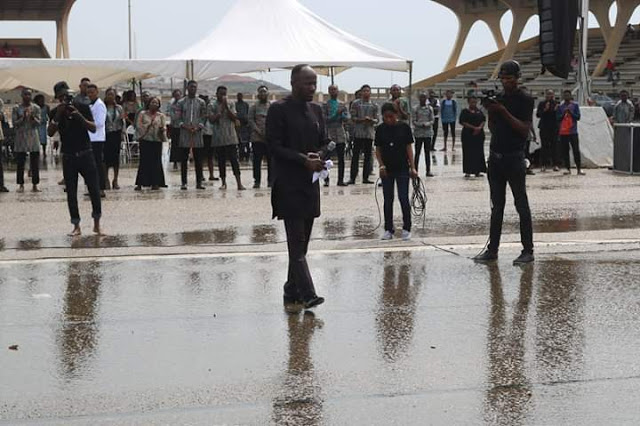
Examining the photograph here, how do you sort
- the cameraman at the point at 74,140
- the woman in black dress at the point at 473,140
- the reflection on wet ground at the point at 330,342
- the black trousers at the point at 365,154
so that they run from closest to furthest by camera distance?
the reflection on wet ground at the point at 330,342
the cameraman at the point at 74,140
the black trousers at the point at 365,154
the woman in black dress at the point at 473,140

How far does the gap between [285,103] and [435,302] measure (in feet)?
6.14

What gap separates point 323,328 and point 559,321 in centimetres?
163

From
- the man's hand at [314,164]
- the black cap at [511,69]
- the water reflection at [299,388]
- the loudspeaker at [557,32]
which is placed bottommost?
the water reflection at [299,388]

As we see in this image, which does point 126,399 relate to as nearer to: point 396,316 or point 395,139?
point 396,316

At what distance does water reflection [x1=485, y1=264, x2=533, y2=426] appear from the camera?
550cm

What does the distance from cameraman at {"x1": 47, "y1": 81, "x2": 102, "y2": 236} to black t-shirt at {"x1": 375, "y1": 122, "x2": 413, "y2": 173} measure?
3164mm

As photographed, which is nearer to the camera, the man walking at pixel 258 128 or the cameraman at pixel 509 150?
the cameraman at pixel 509 150

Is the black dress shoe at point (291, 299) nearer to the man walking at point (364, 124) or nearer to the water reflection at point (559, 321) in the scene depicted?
the water reflection at point (559, 321)

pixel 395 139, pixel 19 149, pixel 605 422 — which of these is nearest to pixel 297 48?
pixel 19 149

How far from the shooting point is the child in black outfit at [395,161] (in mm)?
11789

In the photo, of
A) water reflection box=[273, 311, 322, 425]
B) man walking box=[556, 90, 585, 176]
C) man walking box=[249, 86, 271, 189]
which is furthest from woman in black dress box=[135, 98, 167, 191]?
water reflection box=[273, 311, 322, 425]

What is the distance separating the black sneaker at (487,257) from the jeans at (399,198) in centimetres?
167

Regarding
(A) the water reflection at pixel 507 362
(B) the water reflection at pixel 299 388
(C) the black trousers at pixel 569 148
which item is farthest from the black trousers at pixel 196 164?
(B) the water reflection at pixel 299 388

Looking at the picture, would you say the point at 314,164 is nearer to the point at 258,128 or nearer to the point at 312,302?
the point at 312,302
